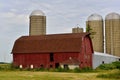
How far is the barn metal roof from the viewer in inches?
2494

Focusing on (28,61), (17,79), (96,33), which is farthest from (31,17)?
(17,79)

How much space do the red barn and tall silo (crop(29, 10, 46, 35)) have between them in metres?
21.5

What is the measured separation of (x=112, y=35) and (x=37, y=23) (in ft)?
78.8

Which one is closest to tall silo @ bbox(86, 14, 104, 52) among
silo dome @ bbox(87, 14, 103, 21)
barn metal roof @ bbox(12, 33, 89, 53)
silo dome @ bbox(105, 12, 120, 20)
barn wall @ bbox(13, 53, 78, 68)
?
silo dome @ bbox(87, 14, 103, 21)

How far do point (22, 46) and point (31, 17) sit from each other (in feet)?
82.0

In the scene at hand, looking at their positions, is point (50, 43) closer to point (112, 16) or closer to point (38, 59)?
point (38, 59)

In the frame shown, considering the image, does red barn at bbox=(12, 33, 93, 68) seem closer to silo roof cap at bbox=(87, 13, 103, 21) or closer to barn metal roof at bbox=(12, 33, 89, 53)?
barn metal roof at bbox=(12, 33, 89, 53)

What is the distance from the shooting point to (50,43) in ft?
216

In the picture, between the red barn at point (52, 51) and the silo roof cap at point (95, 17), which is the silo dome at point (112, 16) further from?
the red barn at point (52, 51)

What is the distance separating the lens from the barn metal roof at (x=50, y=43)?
63344 mm

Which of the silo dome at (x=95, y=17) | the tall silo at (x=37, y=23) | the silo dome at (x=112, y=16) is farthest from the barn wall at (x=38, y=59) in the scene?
the silo dome at (x=112, y=16)

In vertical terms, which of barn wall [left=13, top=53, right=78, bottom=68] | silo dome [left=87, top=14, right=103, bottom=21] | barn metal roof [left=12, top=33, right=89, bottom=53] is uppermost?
silo dome [left=87, top=14, right=103, bottom=21]

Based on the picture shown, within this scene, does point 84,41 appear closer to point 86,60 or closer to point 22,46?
point 86,60

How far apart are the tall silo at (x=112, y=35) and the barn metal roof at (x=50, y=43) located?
3391 cm
